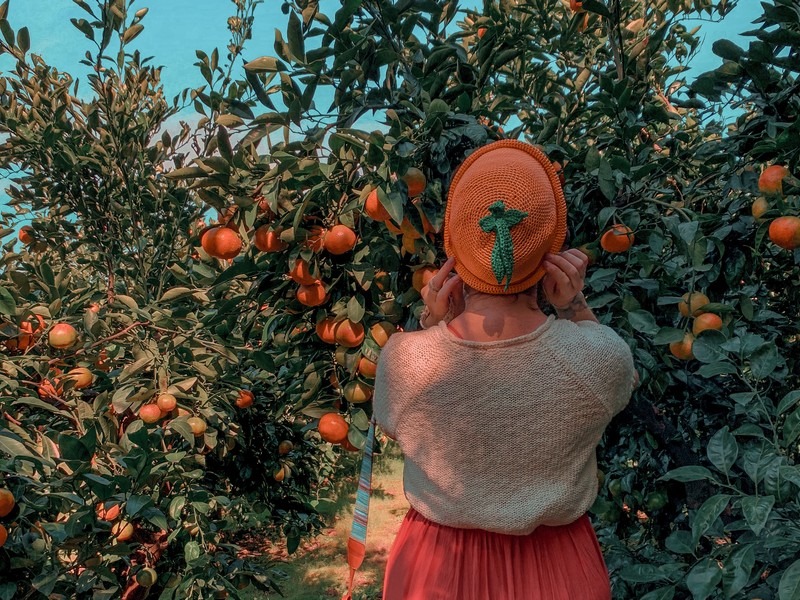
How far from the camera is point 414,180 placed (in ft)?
4.12

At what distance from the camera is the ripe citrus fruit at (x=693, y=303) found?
4.69 feet

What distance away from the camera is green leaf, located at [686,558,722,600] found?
1076 mm

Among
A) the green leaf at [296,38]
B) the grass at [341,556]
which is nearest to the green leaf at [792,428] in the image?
the green leaf at [296,38]

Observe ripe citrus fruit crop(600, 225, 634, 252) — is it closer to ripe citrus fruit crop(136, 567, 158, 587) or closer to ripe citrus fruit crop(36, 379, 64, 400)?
ripe citrus fruit crop(36, 379, 64, 400)

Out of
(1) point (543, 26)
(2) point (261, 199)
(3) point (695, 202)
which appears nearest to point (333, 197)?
(2) point (261, 199)

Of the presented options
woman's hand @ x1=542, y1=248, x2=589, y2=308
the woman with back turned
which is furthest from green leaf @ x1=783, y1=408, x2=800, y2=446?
woman's hand @ x1=542, y1=248, x2=589, y2=308

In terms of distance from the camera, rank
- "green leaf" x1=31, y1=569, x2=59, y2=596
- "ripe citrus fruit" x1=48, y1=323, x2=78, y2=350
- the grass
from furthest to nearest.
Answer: the grass, "ripe citrus fruit" x1=48, y1=323, x2=78, y2=350, "green leaf" x1=31, y1=569, x2=59, y2=596

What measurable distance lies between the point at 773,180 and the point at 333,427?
3.70 ft

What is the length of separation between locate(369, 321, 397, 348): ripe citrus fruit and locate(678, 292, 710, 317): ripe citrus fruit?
0.68m

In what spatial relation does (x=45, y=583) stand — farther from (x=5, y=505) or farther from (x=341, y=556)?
(x=341, y=556)

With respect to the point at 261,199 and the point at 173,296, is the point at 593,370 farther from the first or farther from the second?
the point at 173,296

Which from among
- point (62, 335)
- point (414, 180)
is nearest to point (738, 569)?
point (414, 180)

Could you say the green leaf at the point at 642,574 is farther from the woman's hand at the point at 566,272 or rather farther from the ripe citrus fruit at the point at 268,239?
the ripe citrus fruit at the point at 268,239

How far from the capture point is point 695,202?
1776mm
